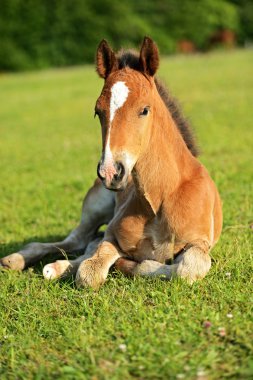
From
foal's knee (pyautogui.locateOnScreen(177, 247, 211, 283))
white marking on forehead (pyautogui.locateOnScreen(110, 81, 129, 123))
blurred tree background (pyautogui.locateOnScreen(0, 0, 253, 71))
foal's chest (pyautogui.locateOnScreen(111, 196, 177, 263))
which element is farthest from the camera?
blurred tree background (pyautogui.locateOnScreen(0, 0, 253, 71))

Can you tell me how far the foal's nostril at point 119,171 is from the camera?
427 centimetres

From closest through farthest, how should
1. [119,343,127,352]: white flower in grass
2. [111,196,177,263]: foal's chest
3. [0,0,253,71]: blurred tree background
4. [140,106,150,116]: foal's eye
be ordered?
[119,343,127,352]: white flower in grass < [140,106,150,116]: foal's eye < [111,196,177,263]: foal's chest < [0,0,253,71]: blurred tree background

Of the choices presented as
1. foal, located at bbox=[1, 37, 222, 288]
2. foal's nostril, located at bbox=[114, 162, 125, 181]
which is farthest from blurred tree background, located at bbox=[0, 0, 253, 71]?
foal's nostril, located at bbox=[114, 162, 125, 181]

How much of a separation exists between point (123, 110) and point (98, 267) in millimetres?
1249

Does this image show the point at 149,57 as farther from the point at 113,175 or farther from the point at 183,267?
the point at 183,267

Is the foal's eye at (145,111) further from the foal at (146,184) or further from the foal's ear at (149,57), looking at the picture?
the foal's ear at (149,57)

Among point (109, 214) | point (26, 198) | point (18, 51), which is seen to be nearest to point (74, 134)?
point (26, 198)

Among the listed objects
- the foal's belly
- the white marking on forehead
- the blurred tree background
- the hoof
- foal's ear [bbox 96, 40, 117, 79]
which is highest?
foal's ear [bbox 96, 40, 117, 79]

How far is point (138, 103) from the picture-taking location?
14.7 feet

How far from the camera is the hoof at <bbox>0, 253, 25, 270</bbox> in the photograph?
5.70 m

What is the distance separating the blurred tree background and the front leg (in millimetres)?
34556

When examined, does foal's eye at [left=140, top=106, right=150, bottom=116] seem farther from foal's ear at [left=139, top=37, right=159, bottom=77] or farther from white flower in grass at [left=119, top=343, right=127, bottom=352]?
white flower in grass at [left=119, top=343, right=127, bottom=352]

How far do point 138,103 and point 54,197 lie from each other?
453cm

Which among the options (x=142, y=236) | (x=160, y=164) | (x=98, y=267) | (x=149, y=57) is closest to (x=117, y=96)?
(x=149, y=57)
